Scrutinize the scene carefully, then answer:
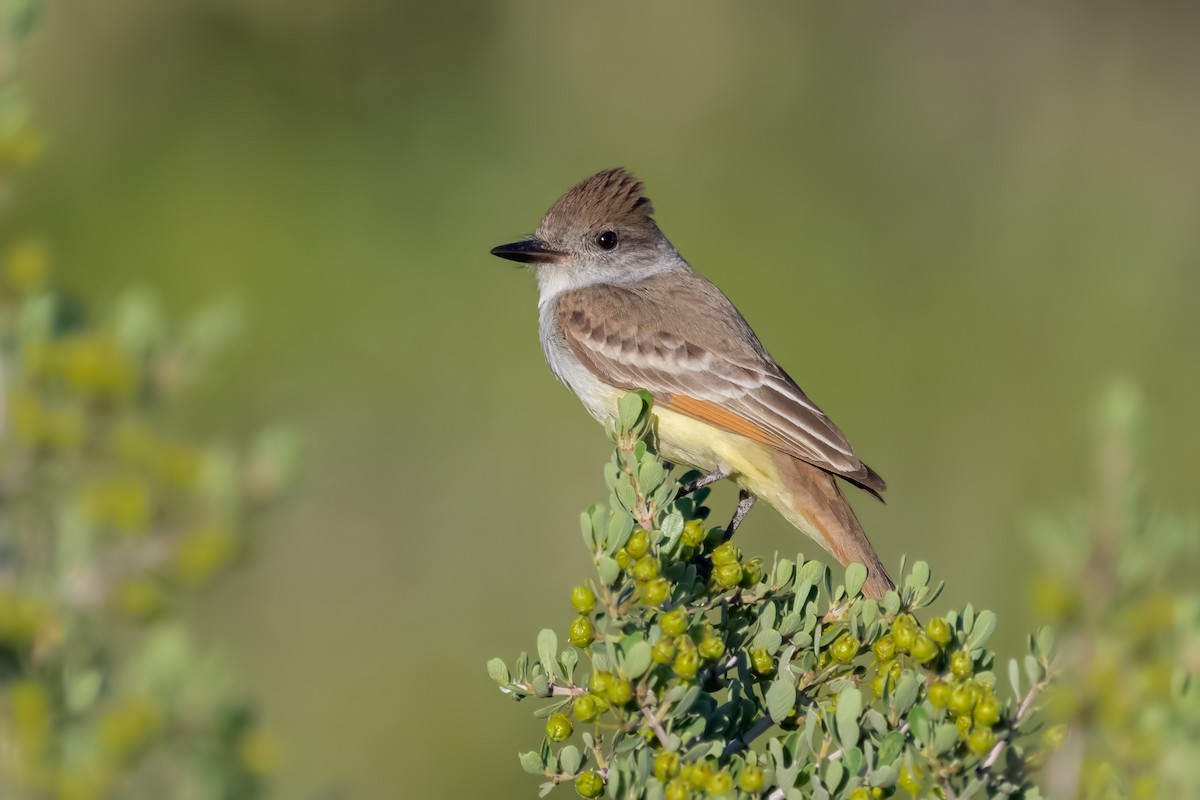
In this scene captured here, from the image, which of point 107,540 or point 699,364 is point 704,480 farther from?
point 107,540

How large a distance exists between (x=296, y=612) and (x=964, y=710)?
409cm

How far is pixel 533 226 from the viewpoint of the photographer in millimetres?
7176

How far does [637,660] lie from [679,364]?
238 centimetres

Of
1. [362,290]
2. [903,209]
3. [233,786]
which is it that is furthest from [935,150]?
[233,786]

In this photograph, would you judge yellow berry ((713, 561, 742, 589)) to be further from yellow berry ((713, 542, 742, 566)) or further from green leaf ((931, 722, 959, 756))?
green leaf ((931, 722, 959, 756))

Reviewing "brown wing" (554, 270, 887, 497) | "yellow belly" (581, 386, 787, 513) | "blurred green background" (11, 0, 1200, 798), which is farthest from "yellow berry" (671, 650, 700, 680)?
"blurred green background" (11, 0, 1200, 798)

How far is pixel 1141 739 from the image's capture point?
1750 millimetres

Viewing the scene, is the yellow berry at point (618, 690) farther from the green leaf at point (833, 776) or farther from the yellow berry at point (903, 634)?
the yellow berry at point (903, 634)

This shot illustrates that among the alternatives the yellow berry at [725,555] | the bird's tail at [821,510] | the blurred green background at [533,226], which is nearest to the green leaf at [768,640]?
the yellow berry at [725,555]

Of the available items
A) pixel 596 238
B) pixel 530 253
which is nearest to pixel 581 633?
pixel 530 253

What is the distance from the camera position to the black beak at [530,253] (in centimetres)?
476

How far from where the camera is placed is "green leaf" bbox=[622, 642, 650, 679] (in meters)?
1.99

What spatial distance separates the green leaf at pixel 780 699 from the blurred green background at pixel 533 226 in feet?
11.4

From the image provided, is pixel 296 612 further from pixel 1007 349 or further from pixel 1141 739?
pixel 1141 739
